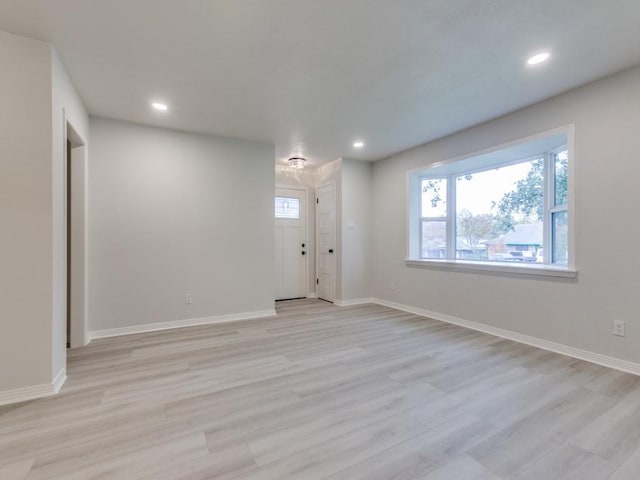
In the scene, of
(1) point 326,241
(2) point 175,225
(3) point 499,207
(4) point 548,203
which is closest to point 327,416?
(2) point 175,225

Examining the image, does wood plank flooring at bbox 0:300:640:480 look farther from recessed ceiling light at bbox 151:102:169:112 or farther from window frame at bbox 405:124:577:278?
recessed ceiling light at bbox 151:102:169:112

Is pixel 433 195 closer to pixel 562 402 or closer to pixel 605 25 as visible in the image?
pixel 605 25

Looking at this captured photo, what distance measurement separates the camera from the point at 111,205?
3.54m

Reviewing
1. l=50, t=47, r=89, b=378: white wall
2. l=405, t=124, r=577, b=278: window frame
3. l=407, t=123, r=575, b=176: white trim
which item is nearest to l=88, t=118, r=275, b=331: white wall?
l=50, t=47, r=89, b=378: white wall

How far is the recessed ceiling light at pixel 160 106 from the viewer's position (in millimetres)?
3150

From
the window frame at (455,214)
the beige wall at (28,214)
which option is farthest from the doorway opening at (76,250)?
the window frame at (455,214)

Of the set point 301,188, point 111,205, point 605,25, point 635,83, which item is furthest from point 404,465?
point 301,188

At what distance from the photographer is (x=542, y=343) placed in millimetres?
3102

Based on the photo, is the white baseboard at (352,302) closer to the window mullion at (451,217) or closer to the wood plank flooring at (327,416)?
the window mullion at (451,217)

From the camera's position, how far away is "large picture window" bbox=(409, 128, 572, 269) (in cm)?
333

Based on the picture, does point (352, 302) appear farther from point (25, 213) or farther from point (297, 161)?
point (25, 213)

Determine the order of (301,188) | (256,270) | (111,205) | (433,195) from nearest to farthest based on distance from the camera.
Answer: (111,205), (256,270), (433,195), (301,188)

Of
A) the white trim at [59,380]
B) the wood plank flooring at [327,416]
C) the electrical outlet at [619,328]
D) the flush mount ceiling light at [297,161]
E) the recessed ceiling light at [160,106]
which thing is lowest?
the wood plank flooring at [327,416]

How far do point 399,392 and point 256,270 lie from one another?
2.75 m
